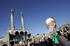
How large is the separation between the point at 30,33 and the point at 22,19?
523 inches

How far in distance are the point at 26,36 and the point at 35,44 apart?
2641cm

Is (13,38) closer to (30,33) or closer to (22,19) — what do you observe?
(30,33)

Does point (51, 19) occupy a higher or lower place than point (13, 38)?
higher

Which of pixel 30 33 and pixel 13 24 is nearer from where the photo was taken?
pixel 30 33

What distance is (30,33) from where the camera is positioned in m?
34.6

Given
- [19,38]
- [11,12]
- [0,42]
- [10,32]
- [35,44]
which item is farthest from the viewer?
[11,12]

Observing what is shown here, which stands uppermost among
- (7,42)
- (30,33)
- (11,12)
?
(11,12)

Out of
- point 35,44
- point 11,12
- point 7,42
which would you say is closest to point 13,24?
point 11,12

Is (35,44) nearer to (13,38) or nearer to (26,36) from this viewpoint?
(13,38)

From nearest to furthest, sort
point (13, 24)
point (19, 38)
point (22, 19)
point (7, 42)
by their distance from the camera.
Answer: point (7, 42)
point (19, 38)
point (13, 24)
point (22, 19)

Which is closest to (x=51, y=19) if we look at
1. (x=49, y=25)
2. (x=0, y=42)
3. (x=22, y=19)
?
(x=49, y=25)

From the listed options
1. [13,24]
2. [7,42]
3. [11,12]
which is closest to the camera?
[7,42]

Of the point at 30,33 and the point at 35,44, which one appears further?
the point at 30,33

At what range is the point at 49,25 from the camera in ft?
5.39
